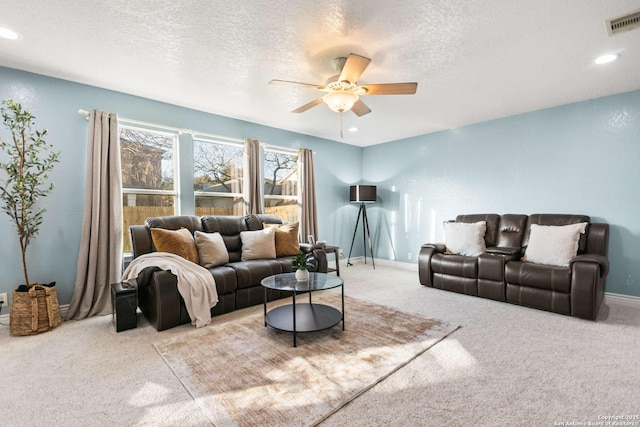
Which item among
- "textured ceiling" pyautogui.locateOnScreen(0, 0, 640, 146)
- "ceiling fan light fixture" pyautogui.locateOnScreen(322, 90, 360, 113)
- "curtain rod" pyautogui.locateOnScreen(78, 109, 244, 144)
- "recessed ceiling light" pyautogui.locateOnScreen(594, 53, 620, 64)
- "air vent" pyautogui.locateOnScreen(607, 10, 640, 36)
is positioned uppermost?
"textured ceiling" pyautogui.locateOnScreen(0, 0, 640, 146)

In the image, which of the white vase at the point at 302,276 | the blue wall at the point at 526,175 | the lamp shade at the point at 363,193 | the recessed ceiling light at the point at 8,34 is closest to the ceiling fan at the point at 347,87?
the white vase at the point at 302,276

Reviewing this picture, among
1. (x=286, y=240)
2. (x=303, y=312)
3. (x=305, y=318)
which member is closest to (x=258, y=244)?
(x=286, y=240)

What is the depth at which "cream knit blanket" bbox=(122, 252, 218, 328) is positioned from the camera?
9.30 feet

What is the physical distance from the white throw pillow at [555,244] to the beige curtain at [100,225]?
493cm

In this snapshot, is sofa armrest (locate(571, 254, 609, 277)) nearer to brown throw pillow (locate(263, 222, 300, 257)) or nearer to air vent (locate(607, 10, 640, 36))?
air vent (locate(607, 10, 640, 36))

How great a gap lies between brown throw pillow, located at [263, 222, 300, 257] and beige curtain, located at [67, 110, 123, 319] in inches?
71.4

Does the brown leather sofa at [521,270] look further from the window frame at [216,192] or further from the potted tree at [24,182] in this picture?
the potted tree at [24,182]

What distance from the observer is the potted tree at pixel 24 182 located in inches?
106

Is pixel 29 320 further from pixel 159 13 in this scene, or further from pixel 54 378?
pixel 159 13

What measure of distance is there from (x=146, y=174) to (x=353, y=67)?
2991 millimetres

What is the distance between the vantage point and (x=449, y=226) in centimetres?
441

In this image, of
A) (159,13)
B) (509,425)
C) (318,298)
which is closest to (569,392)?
(509,425)

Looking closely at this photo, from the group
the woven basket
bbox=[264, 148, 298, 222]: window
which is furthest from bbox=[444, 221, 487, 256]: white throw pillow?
the woven basket

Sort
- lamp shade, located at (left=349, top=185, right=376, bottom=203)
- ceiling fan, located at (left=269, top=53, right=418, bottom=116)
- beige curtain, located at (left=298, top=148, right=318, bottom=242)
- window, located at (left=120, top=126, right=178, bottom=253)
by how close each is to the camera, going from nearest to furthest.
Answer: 1. ceiling fan, located at (left=269, top=53, right=418, bottom=116)
2. window, located at (left=120, top=126, right=178, bottom=253)
3. beige curtain, located at (left=298, top=148, right=318, bottom=242)
4. lamp shade, located at (left=349, top=185, right=376, bottom=203)
